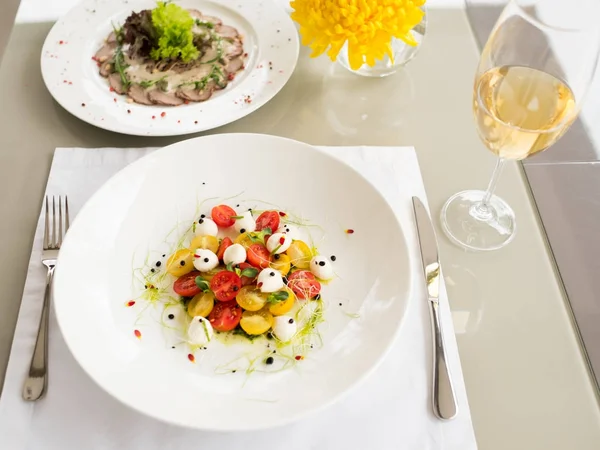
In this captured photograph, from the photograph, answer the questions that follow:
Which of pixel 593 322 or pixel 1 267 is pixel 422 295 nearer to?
pixel 593 322

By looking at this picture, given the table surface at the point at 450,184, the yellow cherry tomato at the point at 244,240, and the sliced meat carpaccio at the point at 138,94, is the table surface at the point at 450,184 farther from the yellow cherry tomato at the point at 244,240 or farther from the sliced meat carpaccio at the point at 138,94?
the yellow cherry tomato at the point at 244,240

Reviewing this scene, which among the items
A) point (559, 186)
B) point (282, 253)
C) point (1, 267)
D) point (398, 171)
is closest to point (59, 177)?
point (1, 267)

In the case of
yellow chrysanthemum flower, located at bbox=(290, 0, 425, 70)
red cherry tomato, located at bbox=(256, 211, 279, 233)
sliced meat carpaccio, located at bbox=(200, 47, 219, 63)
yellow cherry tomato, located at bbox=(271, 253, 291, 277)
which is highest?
yellow chrysanthemum flower, located at bbox=(290, 0, 425, 70)

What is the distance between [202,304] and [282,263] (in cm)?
13

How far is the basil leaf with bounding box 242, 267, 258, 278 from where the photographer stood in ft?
2.52

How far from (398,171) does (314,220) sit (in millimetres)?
222

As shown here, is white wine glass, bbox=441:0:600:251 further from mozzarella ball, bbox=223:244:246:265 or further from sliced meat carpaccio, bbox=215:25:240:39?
sliced meat carpaccio, bbox=215:25:240:39

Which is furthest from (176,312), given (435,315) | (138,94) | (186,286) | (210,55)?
(210,55)

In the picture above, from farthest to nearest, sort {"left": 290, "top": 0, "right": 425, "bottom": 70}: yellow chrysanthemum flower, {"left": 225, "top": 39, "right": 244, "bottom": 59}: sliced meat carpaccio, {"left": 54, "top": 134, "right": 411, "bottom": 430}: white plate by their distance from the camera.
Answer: {"left": 225, "top": 39, "right": 244, "bottom": 59}: sliced meat carpaccio, {"left": 290, "top": 0, "right": 425, "bottom": 70}: yellow chrysanthemum flower, {"left": 54, "top": 134, "right": 411, "bottom": 430}: white plate

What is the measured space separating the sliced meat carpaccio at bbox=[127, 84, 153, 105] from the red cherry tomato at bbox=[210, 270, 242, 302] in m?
0.47

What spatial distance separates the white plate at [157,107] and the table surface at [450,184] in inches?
2.0

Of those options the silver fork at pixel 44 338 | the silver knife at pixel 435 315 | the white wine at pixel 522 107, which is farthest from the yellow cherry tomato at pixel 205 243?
the white wine at pixel 522 107

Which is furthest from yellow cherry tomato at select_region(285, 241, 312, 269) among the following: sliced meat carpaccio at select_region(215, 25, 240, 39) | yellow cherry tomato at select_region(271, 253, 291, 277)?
sliced meat carpaccio at select_region(215, 25, 240, 39)

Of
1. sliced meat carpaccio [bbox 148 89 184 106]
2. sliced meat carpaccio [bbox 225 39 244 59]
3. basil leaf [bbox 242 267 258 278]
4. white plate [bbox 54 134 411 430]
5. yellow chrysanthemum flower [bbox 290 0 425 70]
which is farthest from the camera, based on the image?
sliced meat carpaccio [bbox 225 39 244 59]
